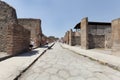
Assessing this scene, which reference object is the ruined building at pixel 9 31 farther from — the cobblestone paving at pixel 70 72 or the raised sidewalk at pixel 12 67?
the cobblestone paving at pixel 70 72

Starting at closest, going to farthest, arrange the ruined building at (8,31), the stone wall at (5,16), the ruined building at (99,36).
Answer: the ruined building at (8,31)
the ruined building at (99,36)
the stone wall at (5,16)

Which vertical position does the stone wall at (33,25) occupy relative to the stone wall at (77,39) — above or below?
above

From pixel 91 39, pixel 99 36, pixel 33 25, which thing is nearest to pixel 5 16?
pixel 91 39

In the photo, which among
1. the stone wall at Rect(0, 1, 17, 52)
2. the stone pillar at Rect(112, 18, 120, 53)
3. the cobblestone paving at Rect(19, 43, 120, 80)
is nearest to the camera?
the cobblestone paving at Rect(19, 43, 120, 80)

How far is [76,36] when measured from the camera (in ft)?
114

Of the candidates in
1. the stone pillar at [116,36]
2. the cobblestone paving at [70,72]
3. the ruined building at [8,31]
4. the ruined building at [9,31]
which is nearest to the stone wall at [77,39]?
the stone pillar at [116,36]

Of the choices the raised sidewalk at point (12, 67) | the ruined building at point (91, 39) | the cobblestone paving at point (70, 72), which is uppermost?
the ruined building at point (91, 39)

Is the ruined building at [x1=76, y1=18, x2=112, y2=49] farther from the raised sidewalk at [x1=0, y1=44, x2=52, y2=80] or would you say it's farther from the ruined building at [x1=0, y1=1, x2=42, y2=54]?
the raised sidewalk at [x1=0, y1=44, x2=52, y2=80]

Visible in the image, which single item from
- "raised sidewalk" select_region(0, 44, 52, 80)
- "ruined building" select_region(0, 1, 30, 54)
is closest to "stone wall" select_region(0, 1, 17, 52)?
"ruined building" select_region(0, 1, 30, 54)

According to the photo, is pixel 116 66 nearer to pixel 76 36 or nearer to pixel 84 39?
pixel 84 39

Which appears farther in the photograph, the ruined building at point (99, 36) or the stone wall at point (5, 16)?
the stone wall at point (5, 16)

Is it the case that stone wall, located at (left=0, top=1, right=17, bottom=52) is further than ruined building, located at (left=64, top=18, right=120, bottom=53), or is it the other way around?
stone wall, located at (left=0, top=1, right=17, bottom=52)

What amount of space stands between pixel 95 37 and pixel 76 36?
14.0 metres

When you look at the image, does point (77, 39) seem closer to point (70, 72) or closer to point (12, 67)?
point (70, 72)
